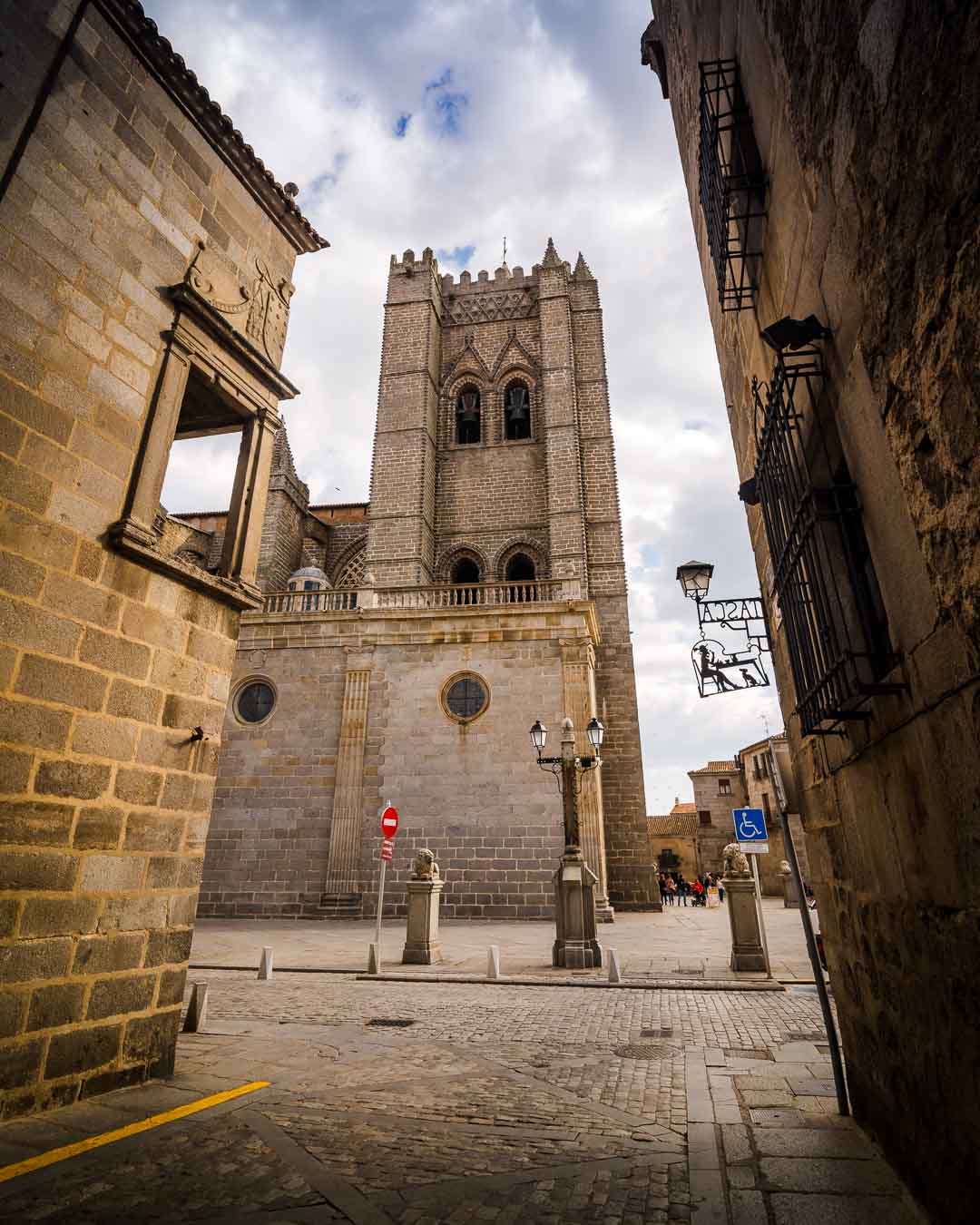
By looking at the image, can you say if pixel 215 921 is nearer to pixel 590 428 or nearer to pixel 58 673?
pixel 58 673

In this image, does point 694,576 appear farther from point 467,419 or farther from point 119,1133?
point 467,419

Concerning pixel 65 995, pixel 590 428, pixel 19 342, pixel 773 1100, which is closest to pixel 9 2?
pixel 19 342

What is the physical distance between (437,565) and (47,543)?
2246 cm

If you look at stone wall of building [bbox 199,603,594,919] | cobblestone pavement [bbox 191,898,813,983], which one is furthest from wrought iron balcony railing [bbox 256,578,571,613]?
cobblestone pavement [bbox 191,898,813,983]

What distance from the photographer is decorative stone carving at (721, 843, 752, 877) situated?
9.65m

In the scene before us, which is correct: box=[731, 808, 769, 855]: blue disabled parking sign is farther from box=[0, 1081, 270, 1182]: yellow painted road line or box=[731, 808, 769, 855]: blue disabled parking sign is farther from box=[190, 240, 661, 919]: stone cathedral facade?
box=[0, 1081, 270, 1182]: yellow painted road line

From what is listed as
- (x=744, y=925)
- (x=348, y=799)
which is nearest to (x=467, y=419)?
(x=348, y=799)

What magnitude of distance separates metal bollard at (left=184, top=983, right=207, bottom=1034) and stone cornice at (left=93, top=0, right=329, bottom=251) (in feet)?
24.9

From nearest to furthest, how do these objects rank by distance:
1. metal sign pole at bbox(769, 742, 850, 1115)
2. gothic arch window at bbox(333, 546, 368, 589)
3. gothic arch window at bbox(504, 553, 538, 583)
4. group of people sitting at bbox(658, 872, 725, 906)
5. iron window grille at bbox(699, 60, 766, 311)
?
metal sign pole at bbox(769, 742, 850, 1115) < iron window grille at bbox(699, 60, 766, 311) < gothic arch window at bbox(504, 553, 538, 583) < gothic arch window at bbox(333, 546, 368, 589) < group of people sitting at bbox(658, 872, 725, 906)

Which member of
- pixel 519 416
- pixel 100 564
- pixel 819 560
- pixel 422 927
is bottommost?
pixel 422 927

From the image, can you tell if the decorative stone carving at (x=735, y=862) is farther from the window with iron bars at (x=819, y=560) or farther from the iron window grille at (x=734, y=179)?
the iron window grille at (x=734, y=179)

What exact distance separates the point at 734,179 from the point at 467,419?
1036 inches

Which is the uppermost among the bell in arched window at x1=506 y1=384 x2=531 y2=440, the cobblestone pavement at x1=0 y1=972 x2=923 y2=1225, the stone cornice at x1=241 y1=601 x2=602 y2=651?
the bell in arched window at x1=506 y1=384 x2=531 y2=440

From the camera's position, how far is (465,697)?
16844mm
